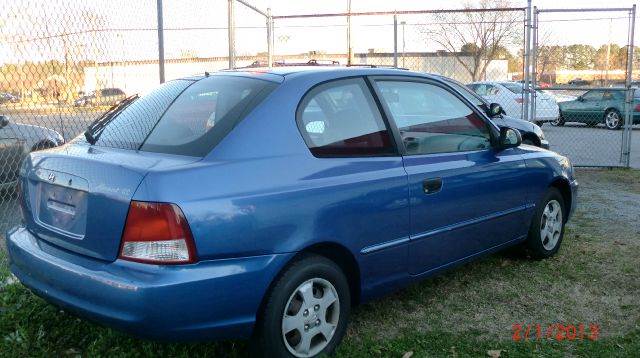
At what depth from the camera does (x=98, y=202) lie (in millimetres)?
2785

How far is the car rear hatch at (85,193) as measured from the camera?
2.74 meters

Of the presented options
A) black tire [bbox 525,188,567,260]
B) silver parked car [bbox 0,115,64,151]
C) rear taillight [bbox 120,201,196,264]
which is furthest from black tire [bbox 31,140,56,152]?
black tire [bbox 525,188,567,260]

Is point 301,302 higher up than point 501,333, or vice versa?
point 301,302

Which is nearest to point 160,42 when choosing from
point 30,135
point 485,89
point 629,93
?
point 30,135

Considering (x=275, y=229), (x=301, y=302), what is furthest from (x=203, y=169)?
(x=301, y=302)

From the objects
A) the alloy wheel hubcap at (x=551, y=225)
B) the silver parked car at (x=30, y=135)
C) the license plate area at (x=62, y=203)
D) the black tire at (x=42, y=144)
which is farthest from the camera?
the black tire at (x=42, y=144)

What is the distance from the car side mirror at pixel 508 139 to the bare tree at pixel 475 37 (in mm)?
9511

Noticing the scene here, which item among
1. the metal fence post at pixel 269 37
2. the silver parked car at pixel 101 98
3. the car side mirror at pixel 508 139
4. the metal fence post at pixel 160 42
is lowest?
the car side mirror at pixel 508 139

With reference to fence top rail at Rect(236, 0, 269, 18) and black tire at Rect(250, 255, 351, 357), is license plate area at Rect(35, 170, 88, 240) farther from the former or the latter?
fence top rail at Rect(236, 0, 269, 18)

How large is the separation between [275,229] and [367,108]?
111 centimetres

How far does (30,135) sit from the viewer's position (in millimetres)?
6859

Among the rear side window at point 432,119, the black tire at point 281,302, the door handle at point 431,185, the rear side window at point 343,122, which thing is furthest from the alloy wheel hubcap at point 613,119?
the black tire at point 281,302

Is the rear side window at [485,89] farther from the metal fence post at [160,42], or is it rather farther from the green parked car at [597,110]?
the metal fence post at [160,42]

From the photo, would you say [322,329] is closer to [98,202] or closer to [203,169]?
[203,169]
